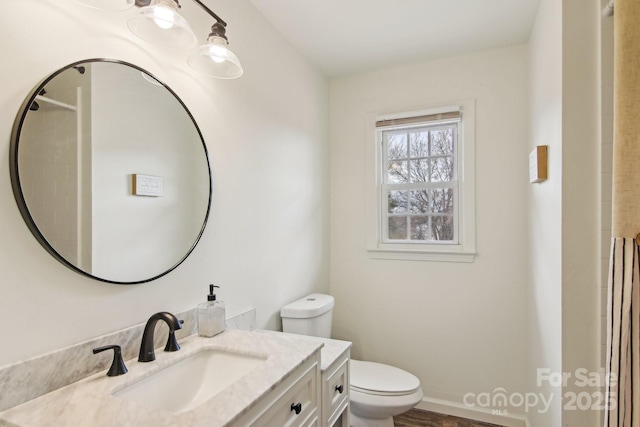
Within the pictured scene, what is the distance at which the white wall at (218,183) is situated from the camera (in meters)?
0.89

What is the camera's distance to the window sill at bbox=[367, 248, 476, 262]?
2334mm

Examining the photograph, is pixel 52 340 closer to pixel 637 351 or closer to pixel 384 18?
pixel 637 351

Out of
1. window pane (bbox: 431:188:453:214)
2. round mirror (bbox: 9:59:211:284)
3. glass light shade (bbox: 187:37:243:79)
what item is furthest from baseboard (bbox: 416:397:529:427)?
glass light shade (bbox: 187:37:243:79)

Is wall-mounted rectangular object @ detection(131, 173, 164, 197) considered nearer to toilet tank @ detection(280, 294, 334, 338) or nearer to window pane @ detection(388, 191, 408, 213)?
toilet tank @ detection(280, 294, 334, 338)

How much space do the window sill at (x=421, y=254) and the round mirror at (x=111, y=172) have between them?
4.84ft

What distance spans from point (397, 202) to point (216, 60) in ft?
5.51

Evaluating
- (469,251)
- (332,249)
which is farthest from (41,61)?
(469,251)

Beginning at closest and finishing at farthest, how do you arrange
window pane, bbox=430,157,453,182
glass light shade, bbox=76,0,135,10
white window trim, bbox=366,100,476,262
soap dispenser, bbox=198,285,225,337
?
1. glass light shade, bbox=76,0,135,10
2. soap dispenser, bbox=198,285,225,337
3. white window trim, bbox=366,100,476,262
4. window pane, bbox=430,157,453,182

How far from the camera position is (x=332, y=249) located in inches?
107

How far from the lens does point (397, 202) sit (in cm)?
258

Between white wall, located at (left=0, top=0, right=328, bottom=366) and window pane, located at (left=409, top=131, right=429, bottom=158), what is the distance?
2.15 ft

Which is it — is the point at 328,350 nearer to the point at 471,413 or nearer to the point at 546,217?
the point at 546,217

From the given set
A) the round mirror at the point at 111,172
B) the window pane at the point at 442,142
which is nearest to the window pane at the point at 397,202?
the window pane at the point at 442,142

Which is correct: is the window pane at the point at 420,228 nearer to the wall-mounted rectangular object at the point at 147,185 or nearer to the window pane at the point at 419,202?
the window pane at the point at 419,202
